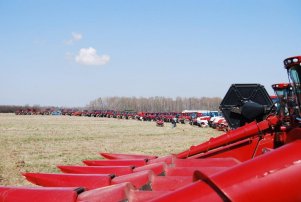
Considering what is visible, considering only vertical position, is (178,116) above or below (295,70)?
below

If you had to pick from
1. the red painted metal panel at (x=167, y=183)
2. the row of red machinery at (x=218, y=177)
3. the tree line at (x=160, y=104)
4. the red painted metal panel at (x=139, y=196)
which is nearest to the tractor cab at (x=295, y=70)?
the row of red machinery at (x=218, y=177)

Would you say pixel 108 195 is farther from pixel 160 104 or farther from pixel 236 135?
pixel 160 104

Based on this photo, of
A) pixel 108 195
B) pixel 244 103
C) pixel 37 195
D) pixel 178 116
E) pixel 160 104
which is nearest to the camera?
pixel 108 195

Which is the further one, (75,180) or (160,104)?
(160,104)

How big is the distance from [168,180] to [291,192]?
6.08 feet

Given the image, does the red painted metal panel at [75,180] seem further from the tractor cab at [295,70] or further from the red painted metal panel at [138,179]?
the tractor cab at [295,70]

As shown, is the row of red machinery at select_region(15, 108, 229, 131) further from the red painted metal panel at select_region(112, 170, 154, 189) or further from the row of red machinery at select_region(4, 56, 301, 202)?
the red painted metal panel at select_region(112, 170, 154, 189)

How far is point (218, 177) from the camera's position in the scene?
1438mm

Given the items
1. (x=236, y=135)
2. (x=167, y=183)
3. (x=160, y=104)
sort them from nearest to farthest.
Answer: (x=167, y=183), (x=236, y=135), (x=160, y=104)

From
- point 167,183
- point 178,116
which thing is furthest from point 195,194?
point 178,116

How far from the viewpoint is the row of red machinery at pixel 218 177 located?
1.37 meters

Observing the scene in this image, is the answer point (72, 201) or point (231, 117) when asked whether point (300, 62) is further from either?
point (231, 117)

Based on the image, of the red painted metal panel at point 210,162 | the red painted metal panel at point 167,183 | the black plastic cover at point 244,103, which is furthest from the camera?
the black plastic cover at point 244,103

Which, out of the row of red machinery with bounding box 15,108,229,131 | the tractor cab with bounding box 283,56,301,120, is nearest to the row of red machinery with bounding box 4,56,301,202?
the tractor cab with bounding box 283,56,301,120
